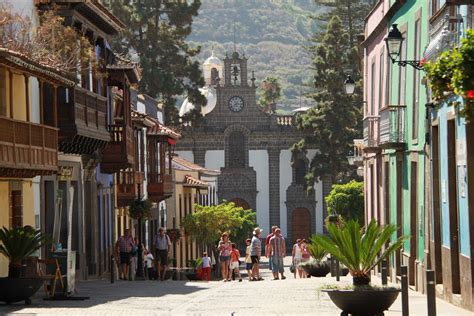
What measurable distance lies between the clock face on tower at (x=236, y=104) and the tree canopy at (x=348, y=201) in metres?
35.6

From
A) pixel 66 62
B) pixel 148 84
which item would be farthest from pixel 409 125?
pixel 148 84

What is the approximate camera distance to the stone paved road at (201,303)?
2245 cm

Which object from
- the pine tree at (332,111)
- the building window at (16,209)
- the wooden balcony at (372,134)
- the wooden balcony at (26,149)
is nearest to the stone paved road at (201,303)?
the building window at (16,209)

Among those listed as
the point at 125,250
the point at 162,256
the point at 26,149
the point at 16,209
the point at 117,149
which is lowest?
the point at 162,256

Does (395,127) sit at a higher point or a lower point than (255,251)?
higher

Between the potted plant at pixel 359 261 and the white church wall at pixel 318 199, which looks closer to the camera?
the potted plant at pixel 359 261

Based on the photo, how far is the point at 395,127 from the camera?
32031mm

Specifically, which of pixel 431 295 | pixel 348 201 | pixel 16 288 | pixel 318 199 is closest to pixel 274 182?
pixel 318 199

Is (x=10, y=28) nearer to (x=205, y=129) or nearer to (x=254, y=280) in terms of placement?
(x=254, y=280)

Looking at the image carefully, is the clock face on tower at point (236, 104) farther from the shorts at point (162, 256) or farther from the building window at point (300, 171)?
the shorts at point (162, 256)

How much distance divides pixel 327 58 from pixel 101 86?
4432 cm

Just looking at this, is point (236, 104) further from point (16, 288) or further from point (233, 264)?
point (16, 288)

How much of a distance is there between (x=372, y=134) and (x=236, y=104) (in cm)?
6235

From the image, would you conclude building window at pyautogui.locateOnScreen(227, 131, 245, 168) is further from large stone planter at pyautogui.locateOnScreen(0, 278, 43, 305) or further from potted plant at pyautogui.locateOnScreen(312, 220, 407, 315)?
potted plant at pyautogui.locateOnScreen(312, 220, 407, 315)
